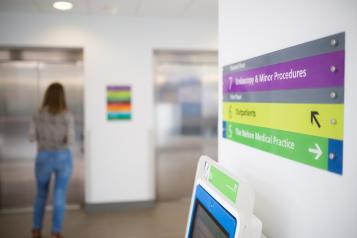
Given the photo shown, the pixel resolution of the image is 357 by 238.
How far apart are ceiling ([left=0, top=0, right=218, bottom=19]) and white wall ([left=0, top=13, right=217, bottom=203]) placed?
0.72 ft

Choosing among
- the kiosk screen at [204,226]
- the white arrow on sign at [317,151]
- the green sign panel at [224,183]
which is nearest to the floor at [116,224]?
the kiosk screen at [204,226]

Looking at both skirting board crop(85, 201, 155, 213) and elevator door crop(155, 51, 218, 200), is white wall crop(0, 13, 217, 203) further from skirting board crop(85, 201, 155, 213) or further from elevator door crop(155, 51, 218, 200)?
elevator door crop(155, 51, 218, 200)

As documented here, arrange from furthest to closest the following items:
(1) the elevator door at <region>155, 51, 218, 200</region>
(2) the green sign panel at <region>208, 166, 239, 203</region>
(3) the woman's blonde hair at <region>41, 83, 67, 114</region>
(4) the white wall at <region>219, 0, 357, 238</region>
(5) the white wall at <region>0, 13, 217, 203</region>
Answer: (1) the elevator door at <region>155, 51, 218, 200</region>
(5) the white wall at <region>0, 13, 217, 203</region>
(3) the woman's blonde hair at <region>41, 83, 67, 114</region>
(2) the green sign panel at <region>208, 166, 239, 203</region>
(4) the white wall at <region>219, 0, 357, 238</region>

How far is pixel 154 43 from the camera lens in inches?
207

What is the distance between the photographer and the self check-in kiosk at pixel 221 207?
1.19m

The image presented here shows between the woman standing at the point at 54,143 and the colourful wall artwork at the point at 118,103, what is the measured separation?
117 centimetres

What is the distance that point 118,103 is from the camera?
521 cm

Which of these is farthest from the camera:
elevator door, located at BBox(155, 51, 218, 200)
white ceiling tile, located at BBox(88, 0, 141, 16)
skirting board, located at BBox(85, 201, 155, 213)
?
elevator door, located at BBox(155, 51, 218, 200)

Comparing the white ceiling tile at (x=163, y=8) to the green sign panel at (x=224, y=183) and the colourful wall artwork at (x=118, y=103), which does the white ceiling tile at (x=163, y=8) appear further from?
the green sign panel at (x=224, y=183)

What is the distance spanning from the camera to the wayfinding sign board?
3.99 ft

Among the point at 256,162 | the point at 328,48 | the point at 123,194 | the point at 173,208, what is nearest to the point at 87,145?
the point at 123,194

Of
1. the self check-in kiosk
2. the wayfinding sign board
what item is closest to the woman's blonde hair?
the wayfinding sign board

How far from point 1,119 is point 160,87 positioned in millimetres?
2529

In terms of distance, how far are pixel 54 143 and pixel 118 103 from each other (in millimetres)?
1441
